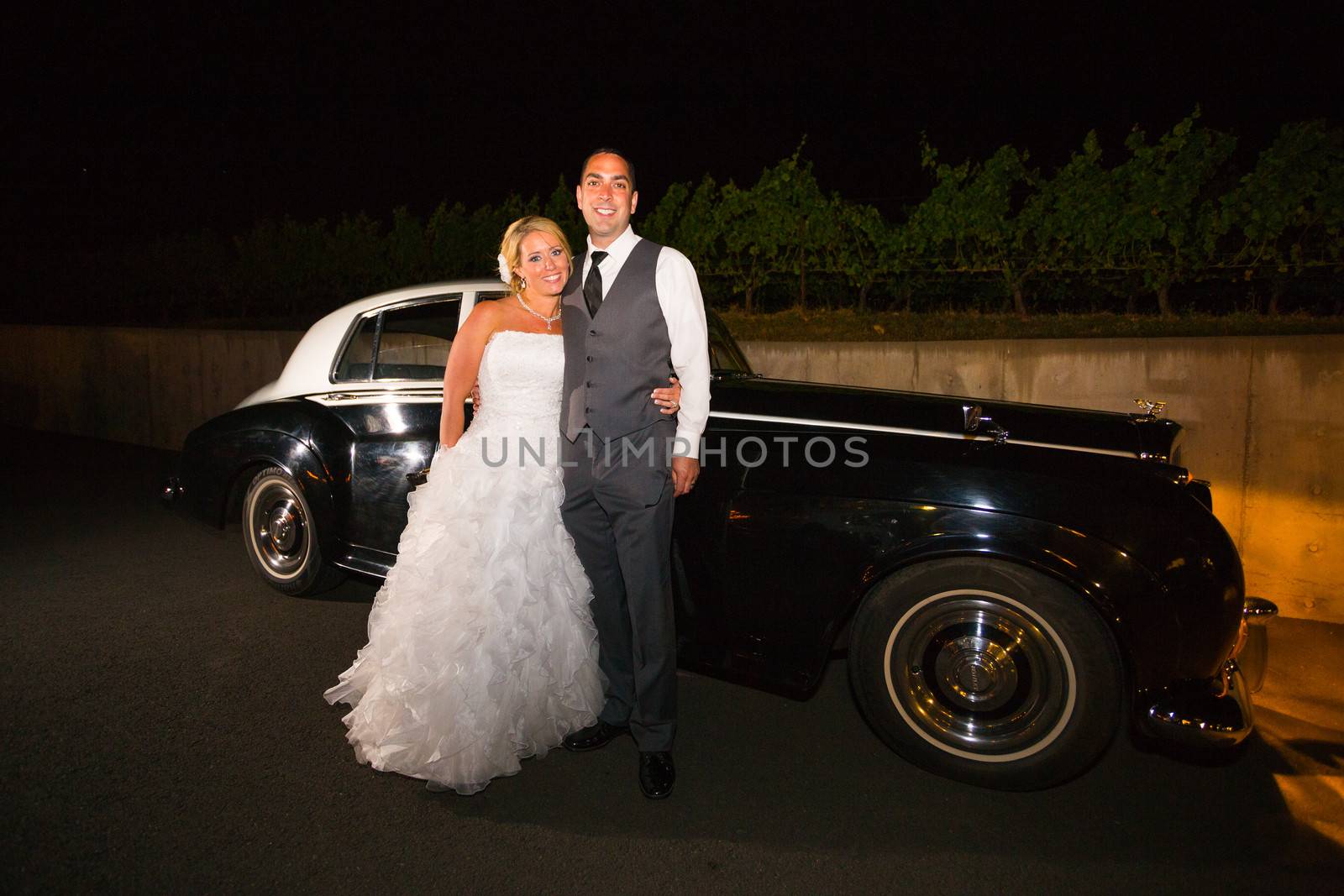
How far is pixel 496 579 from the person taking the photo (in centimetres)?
332

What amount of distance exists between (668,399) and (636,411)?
114 millimetres

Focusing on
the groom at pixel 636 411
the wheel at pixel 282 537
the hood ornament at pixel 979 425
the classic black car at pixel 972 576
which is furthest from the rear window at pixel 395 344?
the hood ornament at pixel 979 425

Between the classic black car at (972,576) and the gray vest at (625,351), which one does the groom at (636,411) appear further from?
the classic black car at (972,576)

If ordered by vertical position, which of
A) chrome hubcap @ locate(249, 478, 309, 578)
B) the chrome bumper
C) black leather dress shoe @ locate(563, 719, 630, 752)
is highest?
chrome hubcap @ locate(249, 478, 309, 578)

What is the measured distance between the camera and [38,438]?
1059cm

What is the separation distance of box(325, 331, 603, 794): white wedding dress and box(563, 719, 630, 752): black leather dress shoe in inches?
2.3

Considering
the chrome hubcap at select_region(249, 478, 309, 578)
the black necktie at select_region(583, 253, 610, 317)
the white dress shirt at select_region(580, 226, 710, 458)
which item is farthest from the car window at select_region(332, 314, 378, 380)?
the white dress shirt at select_region(580, 226, 710, 458)

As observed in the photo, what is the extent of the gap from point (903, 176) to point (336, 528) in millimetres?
18279

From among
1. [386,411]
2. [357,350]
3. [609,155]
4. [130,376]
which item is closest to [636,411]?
[609,155]

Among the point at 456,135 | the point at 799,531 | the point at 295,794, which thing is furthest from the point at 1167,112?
the point at 295,794

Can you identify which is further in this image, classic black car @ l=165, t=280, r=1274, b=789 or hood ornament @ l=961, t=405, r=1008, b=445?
hood ornament @ l=961, t=405, r=1008, b=445

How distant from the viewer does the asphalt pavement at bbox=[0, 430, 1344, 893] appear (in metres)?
2.74

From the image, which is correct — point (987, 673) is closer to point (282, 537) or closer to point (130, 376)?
point (282, 537)

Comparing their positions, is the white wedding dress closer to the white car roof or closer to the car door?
the car door
